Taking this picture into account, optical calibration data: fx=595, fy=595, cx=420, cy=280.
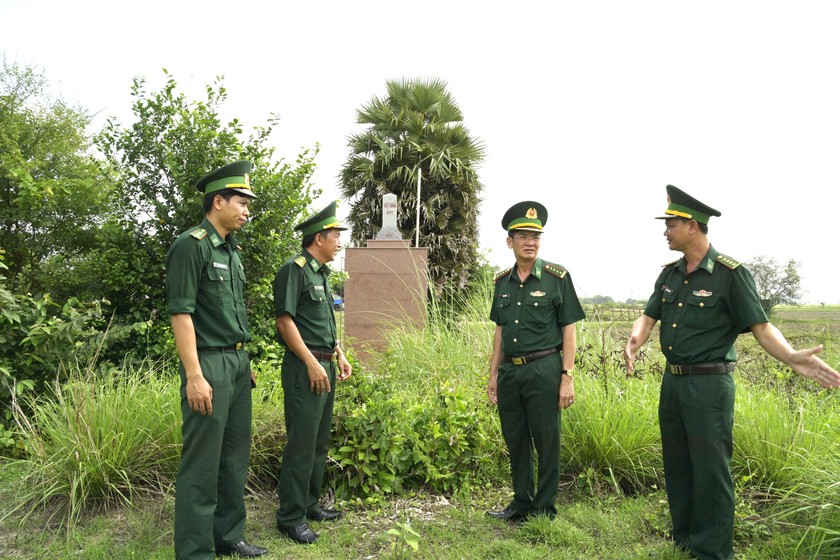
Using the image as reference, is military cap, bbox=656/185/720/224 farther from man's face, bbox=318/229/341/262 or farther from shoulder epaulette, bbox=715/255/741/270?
man's face, bbox=318/229/341/262

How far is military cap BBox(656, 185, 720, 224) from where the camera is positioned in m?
3.18

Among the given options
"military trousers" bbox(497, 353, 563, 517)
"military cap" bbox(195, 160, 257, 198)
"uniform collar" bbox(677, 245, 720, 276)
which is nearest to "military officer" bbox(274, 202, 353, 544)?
"military cap" bbox(195, 160, 257, 198)

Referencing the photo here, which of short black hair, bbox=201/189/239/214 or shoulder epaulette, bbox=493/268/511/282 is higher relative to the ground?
short black hair, bbox=201/189/239/214

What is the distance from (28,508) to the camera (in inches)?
153

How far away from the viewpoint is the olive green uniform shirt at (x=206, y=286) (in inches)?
114

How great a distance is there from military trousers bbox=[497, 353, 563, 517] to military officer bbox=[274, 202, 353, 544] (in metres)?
1.13

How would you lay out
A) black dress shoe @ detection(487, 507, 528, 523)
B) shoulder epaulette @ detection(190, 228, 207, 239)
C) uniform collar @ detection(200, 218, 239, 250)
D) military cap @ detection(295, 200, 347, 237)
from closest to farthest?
shoulder epaulette @ detection(190, 228, 207, 239), uniform collar @ detection(200, 218, 239, 250), military cap @ detection(295, 200, 347, 237), black dress shoe @ detection(487, 507, 528, 523)

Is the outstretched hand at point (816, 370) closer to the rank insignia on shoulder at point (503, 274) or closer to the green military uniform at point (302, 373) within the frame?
the rank insignia on shoulder at point (503, 274)

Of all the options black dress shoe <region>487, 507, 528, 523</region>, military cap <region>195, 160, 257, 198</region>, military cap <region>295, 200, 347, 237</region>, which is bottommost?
black dress shoe <region>487, 507, 528, 523</region>

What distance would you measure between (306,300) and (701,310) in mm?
2223

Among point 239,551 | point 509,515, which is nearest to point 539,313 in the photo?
point 509,515

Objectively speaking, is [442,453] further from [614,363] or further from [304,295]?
[614,363]

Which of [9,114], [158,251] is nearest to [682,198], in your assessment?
[158,251]

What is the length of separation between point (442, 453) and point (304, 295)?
1.56 metres
